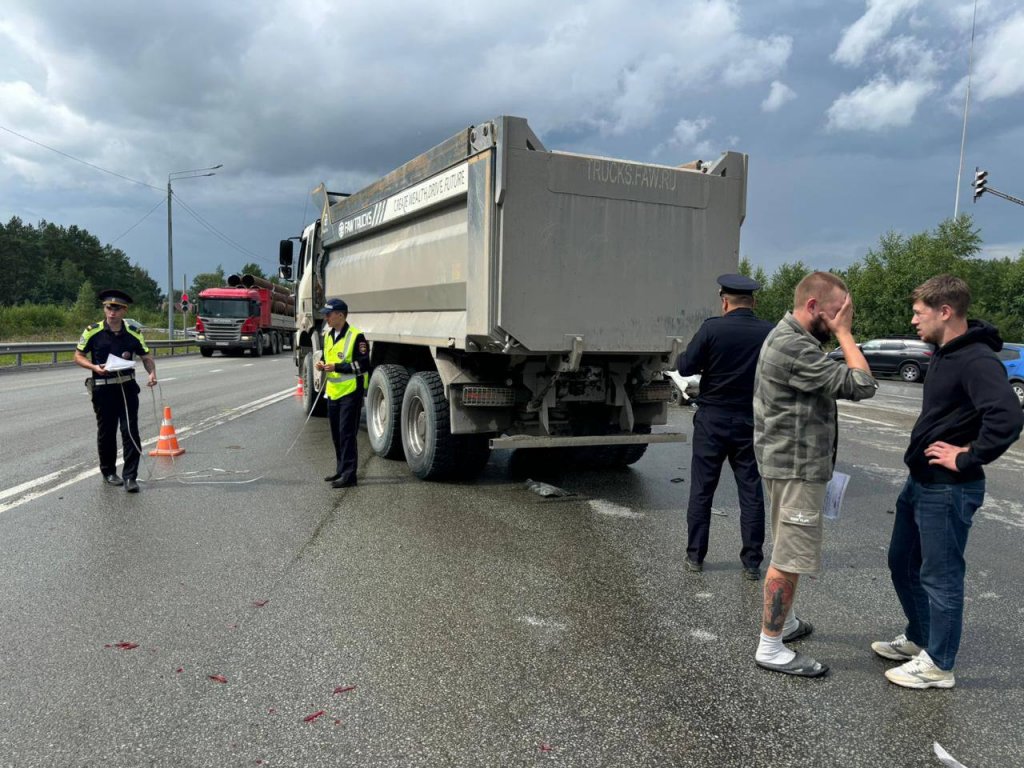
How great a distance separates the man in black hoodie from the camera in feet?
9.39

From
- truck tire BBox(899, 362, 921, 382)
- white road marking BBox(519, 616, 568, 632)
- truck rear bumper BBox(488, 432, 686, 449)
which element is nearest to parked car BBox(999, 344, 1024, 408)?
truck tire BBox(899, 362, 921, 382)

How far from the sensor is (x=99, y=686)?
311 centimetres

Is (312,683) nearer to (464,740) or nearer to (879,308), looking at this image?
(464,740)

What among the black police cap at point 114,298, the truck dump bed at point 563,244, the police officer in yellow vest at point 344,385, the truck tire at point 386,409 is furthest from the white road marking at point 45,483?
the truck dump bed at point 563,244

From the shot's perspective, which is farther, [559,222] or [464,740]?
[559,222]

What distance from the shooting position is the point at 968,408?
2967 mm

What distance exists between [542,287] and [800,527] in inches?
119

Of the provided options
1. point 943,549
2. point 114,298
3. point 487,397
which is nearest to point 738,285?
point 943,549

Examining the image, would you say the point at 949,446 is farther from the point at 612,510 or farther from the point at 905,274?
the point at 905,274

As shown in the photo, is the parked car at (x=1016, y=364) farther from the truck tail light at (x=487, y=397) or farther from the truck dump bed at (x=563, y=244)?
the truck tail light at (x=487, y=397)

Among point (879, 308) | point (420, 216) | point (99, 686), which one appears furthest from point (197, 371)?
point (879, 308)

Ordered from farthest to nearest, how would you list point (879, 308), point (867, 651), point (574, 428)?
point (879, 308) < point (574, 428) < point (867, 651)

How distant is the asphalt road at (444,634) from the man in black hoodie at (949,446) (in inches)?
12.0

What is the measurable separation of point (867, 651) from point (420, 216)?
527cm
